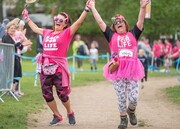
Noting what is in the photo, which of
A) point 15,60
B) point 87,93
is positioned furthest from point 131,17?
point 15,60

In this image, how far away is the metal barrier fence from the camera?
12931 millimetres

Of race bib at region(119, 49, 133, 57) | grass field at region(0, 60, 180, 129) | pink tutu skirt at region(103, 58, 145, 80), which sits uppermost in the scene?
race bib at region(119, 49, 133, 57)

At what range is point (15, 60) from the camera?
14141 mm

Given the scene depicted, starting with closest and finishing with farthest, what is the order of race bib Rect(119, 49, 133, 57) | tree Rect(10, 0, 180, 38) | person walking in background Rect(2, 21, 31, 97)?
1. race bib Rect(119, 49, 133, 57)
2. person walking in background Rect(2, 21, 31, 97)
3. tree Rect(10, 0, 180, 38)

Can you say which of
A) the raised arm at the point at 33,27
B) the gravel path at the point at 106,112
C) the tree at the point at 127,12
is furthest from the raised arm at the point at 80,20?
the tree at the point at 127,12

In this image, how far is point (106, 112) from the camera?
1180 centimetres

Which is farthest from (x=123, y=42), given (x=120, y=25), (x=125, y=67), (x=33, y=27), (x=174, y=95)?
(x=174, y=95)

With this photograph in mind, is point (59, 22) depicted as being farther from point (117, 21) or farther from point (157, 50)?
point (157, 50)

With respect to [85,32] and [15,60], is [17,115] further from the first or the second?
[85,32]

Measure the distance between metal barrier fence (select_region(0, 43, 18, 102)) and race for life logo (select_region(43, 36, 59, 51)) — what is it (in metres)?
3.33

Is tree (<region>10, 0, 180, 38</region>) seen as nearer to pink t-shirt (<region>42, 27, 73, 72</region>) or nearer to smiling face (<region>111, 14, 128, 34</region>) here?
smiling face (<region>111, 14, 128, 34</region>)

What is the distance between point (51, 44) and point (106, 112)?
280 cm

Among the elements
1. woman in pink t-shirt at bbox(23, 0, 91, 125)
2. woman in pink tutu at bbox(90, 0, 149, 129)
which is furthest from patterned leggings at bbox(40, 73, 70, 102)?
woman in pink tutu at bbox(90, 0, 149, 129)

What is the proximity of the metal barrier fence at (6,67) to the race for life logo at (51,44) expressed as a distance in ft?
10.9
